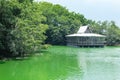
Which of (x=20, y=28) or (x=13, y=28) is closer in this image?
(x=13, y=28)

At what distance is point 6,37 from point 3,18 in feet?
5.89

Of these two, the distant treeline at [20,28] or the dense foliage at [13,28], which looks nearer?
the dense foliage at [13,28]

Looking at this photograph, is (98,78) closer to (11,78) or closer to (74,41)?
(11,78)

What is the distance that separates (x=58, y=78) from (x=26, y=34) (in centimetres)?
1271

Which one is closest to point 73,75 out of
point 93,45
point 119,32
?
point 93,45

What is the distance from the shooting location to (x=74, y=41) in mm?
58125

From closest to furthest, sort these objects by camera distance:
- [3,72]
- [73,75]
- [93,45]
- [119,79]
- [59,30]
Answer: [119,79] < [73,75] < [3,72] < [93,45] < [59,30]

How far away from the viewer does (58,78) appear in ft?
57.1

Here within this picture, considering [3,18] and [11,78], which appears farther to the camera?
[3,18]

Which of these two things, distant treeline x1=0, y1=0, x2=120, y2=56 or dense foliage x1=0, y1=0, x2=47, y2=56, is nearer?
dense foliage x1=0, y1=0, x2=47, y2=56

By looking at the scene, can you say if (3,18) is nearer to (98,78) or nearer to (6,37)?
(6,37)

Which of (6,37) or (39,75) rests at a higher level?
(6,37)

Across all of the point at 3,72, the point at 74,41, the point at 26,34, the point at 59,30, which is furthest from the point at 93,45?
the point at 3,72

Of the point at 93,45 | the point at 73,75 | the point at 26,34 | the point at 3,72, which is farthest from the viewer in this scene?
the point at 93,45
